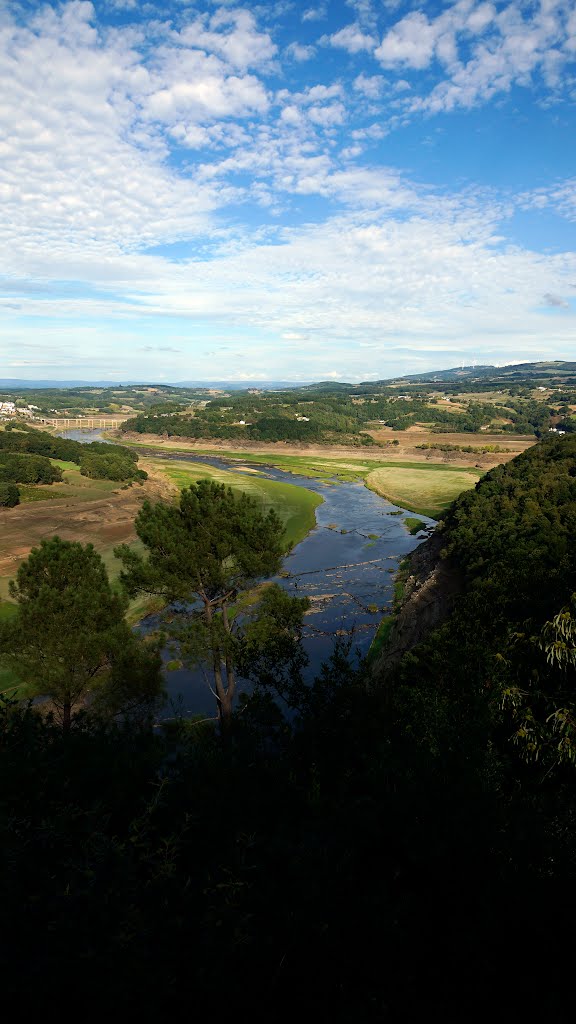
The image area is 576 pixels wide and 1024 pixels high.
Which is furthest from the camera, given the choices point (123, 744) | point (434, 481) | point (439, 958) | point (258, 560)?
point (434, 481)

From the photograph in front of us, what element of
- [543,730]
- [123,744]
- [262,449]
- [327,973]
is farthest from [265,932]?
[262,449]

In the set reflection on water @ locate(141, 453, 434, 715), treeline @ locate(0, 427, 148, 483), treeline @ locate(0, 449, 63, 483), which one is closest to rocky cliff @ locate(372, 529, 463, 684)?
reflection on water @ locate(141, 453, 434, 715)

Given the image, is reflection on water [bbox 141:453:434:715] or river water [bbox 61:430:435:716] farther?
reflection on water [bbox 141:453:434:715]

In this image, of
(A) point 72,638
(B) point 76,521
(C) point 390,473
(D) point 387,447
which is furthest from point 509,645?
(D) point 387,447

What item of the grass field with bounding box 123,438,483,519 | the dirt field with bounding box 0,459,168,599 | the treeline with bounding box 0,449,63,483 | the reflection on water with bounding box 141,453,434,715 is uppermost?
the treeline with bounding box 0,449,63,483

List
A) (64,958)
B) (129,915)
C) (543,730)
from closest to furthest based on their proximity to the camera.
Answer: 1. (64,958)
2. (129,915)
3. (543,730)

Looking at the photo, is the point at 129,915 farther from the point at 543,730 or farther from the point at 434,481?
the point at 434,481

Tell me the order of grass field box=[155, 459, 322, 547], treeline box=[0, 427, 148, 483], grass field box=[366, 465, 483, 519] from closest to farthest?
grass field box=[155, 459, 322, 547]
treeline box=[0, 427, 148, 483]
grass field box=[366, 465, 483, 519]

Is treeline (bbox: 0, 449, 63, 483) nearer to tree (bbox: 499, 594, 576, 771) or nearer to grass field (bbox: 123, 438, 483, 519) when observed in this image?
grass field (bbox: 123, 438, 483, 519)

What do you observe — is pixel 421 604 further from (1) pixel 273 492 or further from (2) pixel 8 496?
(2) pixel 8 496
